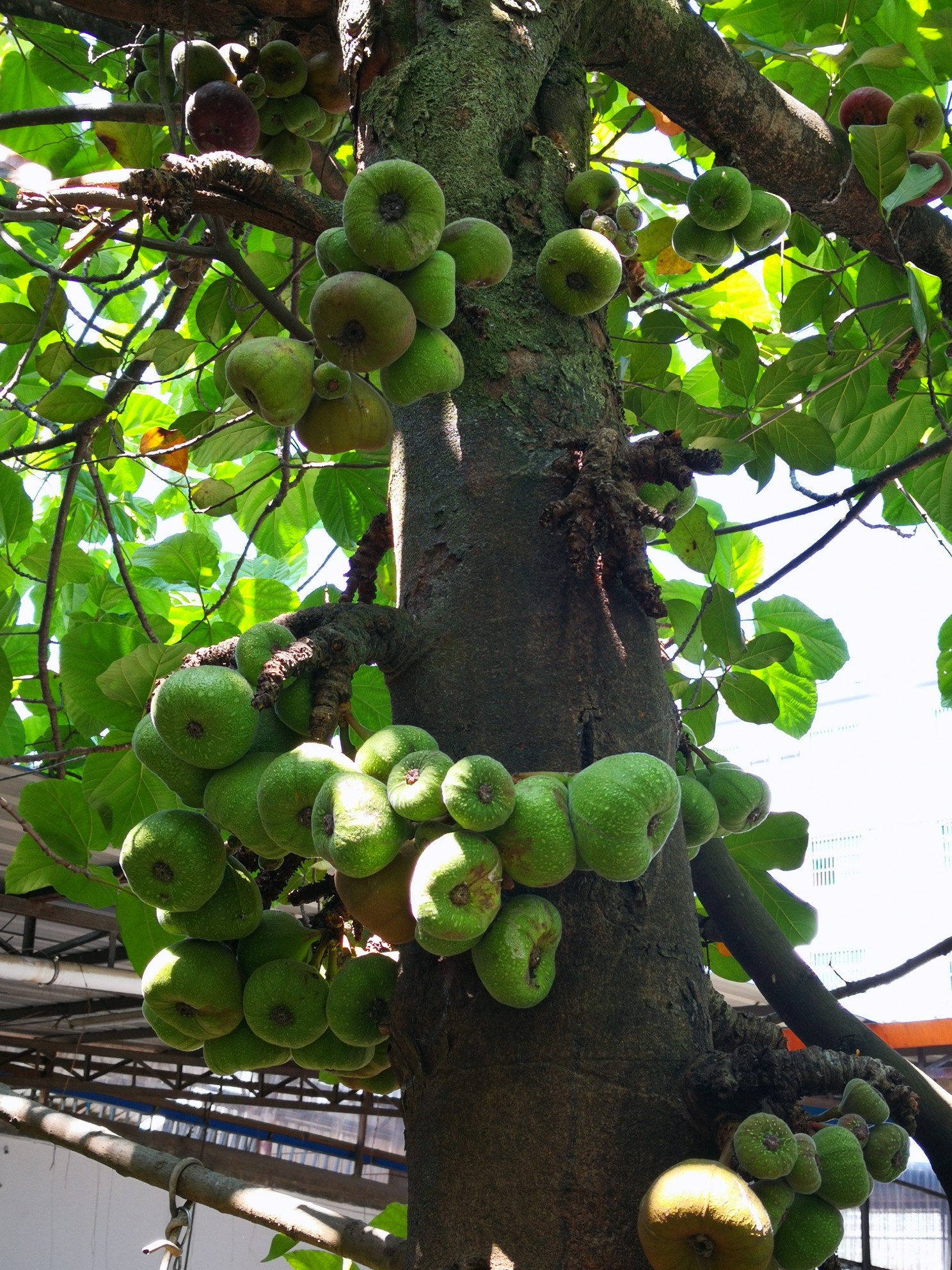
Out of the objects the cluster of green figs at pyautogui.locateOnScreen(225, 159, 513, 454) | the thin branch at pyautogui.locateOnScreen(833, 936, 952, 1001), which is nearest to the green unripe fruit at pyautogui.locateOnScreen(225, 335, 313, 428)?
the cluster of green figs at pyautogui.locateOnScreen(225, 159, 513, 454)

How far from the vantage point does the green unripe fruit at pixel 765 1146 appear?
0.87 metres

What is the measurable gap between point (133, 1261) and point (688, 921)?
11.2 m

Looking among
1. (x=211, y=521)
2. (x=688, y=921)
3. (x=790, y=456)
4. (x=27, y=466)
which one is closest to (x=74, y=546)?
(x=27, y=466)

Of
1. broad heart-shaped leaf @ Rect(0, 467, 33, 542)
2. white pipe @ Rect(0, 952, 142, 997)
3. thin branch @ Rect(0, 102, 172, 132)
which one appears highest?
thin branch @ Rect(0, 102, 172, 132)

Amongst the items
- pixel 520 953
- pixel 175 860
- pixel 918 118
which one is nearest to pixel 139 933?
pixel 175 860

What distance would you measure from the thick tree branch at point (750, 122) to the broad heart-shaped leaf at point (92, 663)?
1361 millimetres

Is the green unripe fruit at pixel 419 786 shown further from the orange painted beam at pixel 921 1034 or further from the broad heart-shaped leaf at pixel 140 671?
the orange painted beam at pixel 921 1034

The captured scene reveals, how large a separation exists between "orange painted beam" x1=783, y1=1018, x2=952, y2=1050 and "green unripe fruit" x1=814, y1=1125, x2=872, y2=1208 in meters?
5.06

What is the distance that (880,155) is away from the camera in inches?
69.6

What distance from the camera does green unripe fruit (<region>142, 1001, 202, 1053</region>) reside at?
4.00 ft

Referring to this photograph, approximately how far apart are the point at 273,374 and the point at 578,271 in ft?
1.31

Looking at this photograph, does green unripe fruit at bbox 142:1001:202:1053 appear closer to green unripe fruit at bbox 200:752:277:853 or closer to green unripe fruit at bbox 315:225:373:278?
green unripe fruit at bbox 200:752:277:853

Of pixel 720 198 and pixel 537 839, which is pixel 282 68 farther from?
A: pixel 537 839

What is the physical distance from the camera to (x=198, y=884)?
1117mm
